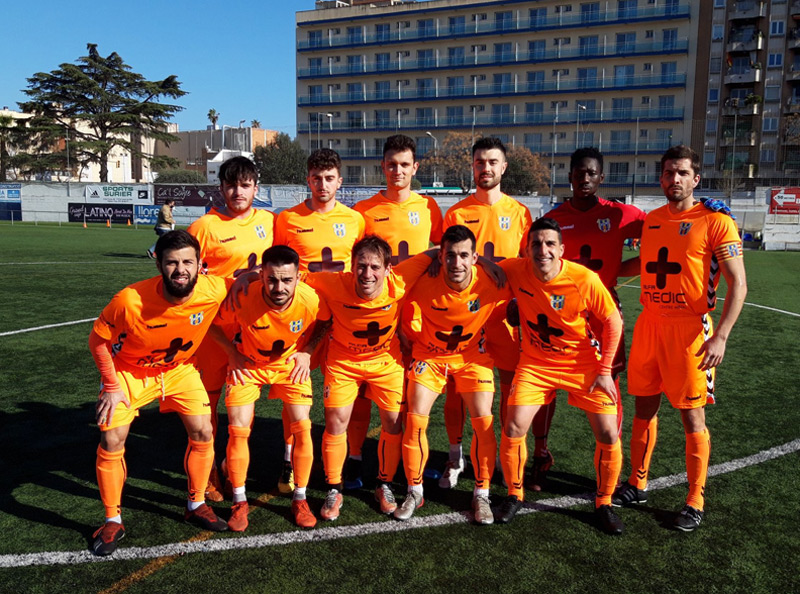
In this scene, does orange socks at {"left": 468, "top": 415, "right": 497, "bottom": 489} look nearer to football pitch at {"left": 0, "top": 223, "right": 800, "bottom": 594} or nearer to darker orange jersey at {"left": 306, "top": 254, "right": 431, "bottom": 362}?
football pitch at {"left": 0, "top": 223, "right": 800, "bottom": 594}

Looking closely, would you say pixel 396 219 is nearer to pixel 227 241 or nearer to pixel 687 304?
pixel 227 241

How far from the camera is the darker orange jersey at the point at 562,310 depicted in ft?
13.5

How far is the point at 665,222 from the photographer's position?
168 inches

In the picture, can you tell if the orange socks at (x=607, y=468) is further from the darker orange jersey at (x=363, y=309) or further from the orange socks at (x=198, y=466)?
the orange socks at (x=198, y=466)

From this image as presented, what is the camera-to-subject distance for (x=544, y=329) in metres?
4.23

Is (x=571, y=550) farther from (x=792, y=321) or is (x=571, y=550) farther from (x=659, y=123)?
(x=659, y=123)

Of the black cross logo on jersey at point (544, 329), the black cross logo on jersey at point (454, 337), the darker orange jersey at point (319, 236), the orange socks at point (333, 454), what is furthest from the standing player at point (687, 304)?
the darker orange jersey at point (319, 236)

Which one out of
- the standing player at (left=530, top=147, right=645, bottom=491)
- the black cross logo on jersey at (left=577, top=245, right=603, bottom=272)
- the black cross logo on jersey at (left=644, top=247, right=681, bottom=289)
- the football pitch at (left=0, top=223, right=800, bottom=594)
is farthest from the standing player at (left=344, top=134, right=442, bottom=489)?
the black cross logo on jersey at (left=644, top=247, right=681, bottom=289)

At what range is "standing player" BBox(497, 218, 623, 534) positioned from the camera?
4.09 metres

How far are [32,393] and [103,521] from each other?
308 cm

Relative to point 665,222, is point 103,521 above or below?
below

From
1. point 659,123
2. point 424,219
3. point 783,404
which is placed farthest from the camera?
point 659,123

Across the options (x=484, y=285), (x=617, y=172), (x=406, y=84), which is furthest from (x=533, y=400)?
(x=406, y=84)

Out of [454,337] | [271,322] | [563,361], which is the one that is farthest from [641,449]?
[271,322]
